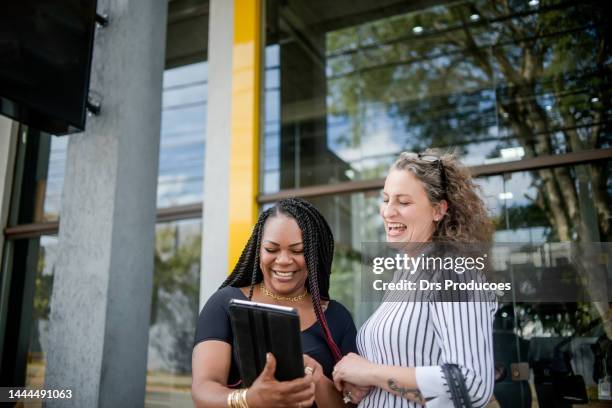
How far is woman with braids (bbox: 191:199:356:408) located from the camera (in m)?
1.78

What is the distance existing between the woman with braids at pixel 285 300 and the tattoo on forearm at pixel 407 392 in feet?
0.83

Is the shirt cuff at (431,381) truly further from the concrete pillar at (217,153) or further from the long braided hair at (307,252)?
the concrete pillar at (217,153)

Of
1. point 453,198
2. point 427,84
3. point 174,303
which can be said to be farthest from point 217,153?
point 174,303

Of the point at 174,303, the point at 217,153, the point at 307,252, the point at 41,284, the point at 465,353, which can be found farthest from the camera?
the point at 174,303

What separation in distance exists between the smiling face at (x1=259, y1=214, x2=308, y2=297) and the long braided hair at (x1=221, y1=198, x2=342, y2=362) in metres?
0.03

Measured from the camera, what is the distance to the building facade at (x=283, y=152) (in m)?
3.53

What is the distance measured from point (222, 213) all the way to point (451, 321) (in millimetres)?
3805

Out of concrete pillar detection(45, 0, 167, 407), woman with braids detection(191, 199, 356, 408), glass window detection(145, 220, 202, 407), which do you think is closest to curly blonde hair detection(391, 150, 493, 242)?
woman with braids detection(191, 199, 356, 408)

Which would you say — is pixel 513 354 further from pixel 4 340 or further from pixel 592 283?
pixel 4 340

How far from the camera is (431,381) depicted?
1525mm

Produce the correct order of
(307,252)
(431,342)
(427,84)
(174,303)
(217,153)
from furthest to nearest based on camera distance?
(174,303)
(427,84)
(217,153)
(307,252)
(431,342)

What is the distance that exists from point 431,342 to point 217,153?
13.1 feet

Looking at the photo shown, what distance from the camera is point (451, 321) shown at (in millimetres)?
1534

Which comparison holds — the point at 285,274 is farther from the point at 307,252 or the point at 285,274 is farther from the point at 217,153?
the point at 217,153
